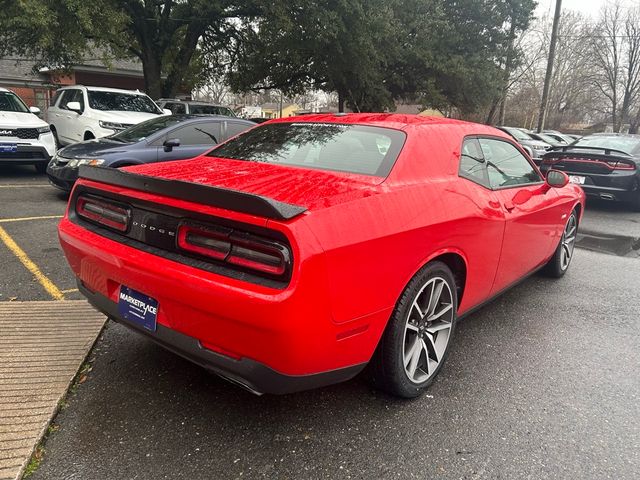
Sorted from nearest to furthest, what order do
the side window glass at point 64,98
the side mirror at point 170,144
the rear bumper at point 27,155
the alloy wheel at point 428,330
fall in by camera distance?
the alloy wheel at point 428,330 < the side mirror at point 170,144 < the rear bumper at point 27,155 < the side window glass at point 64,98

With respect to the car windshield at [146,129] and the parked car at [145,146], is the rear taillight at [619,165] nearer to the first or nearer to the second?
the parked car at [145,146]

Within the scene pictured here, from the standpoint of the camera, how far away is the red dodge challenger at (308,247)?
1.95 meters

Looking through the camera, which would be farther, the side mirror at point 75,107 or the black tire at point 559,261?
the side mirror at point 75,107

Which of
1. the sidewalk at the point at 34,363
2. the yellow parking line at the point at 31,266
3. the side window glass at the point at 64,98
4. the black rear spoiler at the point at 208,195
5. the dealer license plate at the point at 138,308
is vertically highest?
the side window glass at the point at 64,98

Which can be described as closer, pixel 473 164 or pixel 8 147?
pixel 473 164

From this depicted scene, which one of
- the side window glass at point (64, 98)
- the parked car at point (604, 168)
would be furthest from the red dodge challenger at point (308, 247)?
the side window glass at point (64, 98)

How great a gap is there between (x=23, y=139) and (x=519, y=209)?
8717 millimetres

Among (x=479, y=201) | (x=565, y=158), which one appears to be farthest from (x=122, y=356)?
(x=565, y=158)

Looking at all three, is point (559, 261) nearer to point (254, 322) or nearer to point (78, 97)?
point (254, 322)

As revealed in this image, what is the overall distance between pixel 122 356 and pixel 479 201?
8.00ft

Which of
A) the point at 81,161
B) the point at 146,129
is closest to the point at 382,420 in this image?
the point at 81,161

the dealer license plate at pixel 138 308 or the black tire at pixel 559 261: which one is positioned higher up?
the dealer license plate at pixel 138 308

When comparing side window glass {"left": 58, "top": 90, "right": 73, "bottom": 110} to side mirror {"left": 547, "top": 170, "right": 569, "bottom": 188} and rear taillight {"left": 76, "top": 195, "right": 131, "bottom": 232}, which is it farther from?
side mirror {"left": 547, "top": 170, "right": 569, "bottom": 188}

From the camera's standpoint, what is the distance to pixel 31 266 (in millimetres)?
4469
